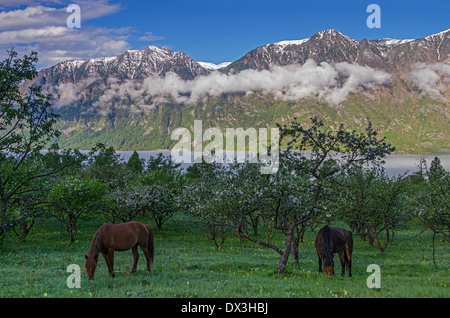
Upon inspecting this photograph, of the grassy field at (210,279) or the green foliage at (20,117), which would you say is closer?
the grassy field at (210,279)

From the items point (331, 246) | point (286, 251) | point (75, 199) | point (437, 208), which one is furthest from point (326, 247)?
point (75, 199)

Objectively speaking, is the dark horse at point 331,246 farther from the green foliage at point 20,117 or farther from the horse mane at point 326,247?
the green foliage at point 20,117

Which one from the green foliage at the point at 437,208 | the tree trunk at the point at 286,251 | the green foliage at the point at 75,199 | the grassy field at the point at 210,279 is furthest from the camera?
the green foliage at the point at 75,199

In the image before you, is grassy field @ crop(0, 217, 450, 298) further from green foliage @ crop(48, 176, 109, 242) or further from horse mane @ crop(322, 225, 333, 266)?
green foliage @ crop(48, 176, 109, 242)

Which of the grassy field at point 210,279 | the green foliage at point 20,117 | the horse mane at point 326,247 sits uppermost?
the green foliage at point 20,117

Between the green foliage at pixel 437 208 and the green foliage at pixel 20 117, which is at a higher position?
the green foliage at pixel 20 117

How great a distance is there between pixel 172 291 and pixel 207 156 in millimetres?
35246

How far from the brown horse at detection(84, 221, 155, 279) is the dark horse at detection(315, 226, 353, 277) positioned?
8638 millimetres

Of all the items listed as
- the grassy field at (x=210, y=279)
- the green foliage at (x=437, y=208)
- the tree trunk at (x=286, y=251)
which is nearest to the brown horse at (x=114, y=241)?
the grassy field at (x=210, y=279)

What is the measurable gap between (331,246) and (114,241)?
10645 millimetres

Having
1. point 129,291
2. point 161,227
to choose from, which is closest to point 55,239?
point 161,227

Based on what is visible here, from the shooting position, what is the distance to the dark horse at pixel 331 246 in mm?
16266

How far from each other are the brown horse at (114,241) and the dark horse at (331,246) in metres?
8.64
